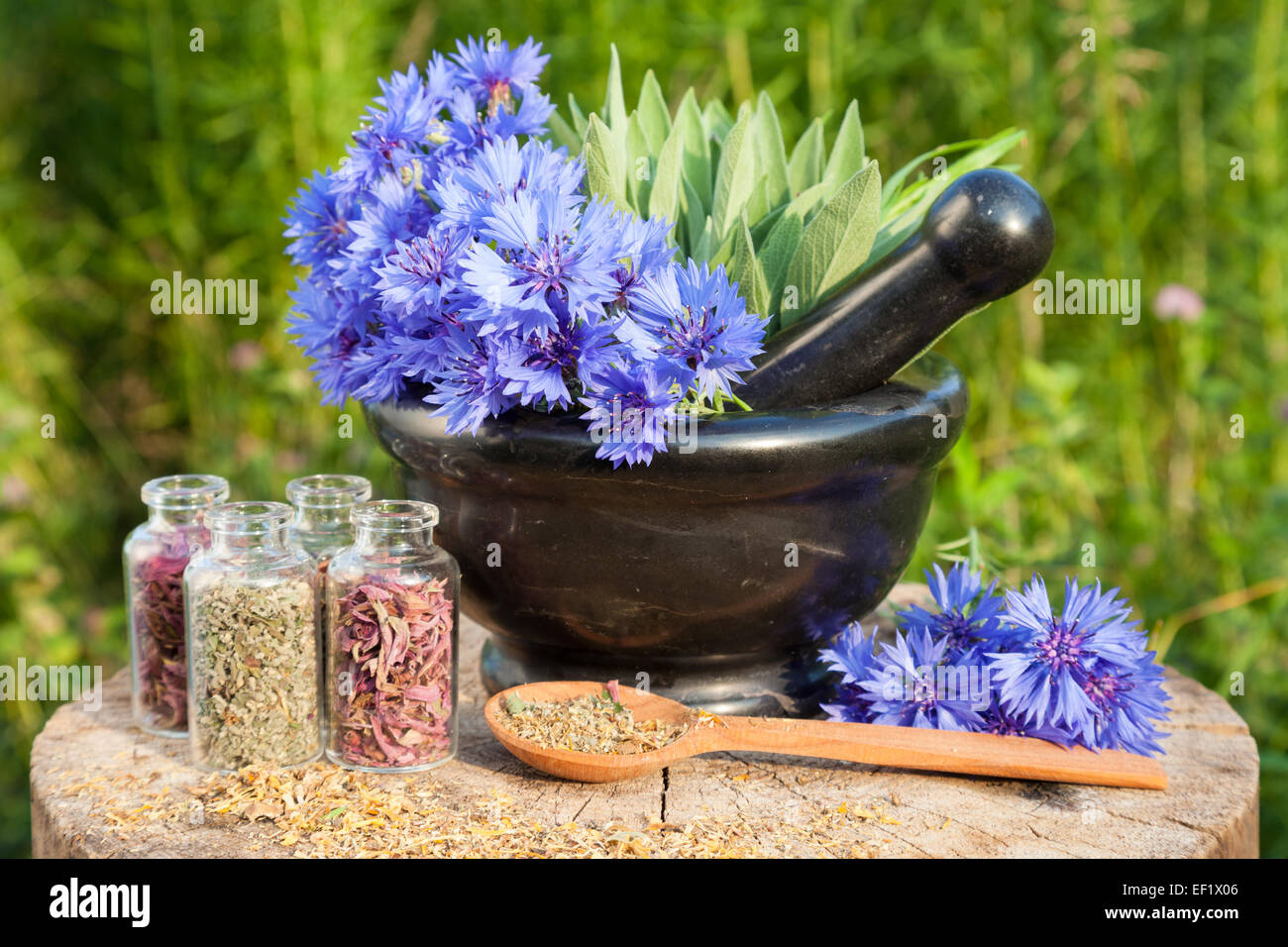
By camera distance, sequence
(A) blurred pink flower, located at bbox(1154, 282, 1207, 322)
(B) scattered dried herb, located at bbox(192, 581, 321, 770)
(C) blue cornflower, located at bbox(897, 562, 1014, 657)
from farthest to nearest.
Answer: (A) blurred pink flower, located at bbox(1154, 282, 1207, 322), (C) blue cornflower, located at bbox(897, 562, 1014, 657), (B) scattered dried herb, located at bbox(192, 581, 321, 770)

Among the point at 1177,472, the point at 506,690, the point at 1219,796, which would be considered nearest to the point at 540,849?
the point at 506,690

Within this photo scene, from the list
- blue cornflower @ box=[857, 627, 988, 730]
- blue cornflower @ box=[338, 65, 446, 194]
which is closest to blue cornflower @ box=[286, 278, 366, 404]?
blue cornflower @ box=[338, 65, 446, 194]

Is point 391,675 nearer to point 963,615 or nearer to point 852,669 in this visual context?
point 852,669

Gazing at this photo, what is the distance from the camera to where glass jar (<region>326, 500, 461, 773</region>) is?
4.03 ft

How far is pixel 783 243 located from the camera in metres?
1.34

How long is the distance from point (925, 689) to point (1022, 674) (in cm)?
10

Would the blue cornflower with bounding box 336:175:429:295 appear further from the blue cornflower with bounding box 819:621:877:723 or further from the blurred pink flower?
the blurred pink flower

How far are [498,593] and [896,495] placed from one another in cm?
43

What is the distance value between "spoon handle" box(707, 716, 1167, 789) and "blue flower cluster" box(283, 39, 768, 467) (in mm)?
314

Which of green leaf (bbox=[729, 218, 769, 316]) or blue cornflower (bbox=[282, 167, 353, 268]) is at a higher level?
blue cornflower (bbox=[282, 167, 353, 268])

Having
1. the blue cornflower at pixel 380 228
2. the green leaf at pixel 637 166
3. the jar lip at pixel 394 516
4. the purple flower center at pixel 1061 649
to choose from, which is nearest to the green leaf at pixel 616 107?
the green leaf at pixel 637 166

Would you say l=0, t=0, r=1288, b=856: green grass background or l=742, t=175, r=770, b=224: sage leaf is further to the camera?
l=0, t=0, r=1288, b=856: green grass background

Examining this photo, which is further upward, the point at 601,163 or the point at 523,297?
the point at 601,163

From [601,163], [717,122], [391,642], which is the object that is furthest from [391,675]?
[717,122]
